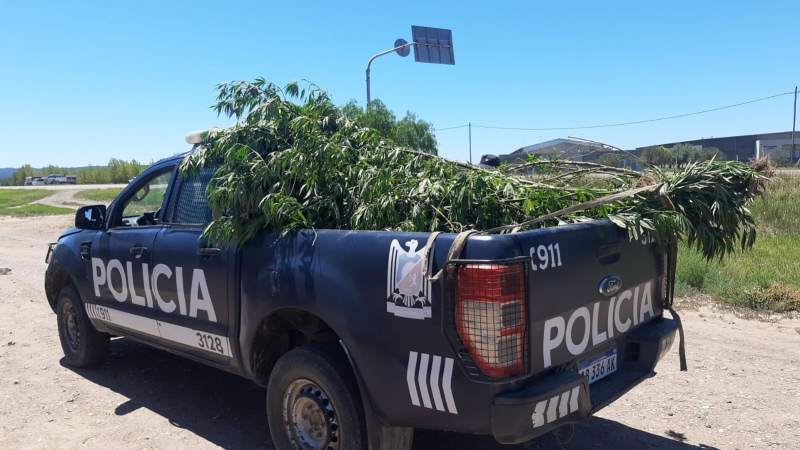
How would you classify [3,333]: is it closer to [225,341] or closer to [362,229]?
[225,341]

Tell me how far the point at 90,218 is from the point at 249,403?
211 cm

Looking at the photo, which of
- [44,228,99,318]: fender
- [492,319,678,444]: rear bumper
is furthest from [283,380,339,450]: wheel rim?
→ [44,228,99,318]: fender

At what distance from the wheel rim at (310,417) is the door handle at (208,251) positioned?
1033mm

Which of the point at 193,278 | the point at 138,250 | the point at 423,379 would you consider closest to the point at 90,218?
the point at 138,250

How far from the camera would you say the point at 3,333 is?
713cm

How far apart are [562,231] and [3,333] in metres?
6.78

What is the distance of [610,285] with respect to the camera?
3338 mm

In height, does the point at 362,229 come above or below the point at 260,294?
above

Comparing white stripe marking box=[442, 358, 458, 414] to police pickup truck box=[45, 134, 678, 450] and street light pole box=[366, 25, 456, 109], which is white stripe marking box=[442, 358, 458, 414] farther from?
street light pole box=[366, 25, 456, 109]

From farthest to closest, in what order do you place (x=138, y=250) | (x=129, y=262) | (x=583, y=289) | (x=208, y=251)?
(x=129, y=262) < (x=138, y=250) < (x=208, y=251) < (x=583, y=289)

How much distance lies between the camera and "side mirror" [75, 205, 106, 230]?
5359 mm

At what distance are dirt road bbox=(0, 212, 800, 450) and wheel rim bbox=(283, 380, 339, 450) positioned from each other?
2.23 ft

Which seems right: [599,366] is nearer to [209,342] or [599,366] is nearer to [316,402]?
[316,402]

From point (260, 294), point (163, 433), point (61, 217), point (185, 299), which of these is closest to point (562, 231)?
point (260, 294)
